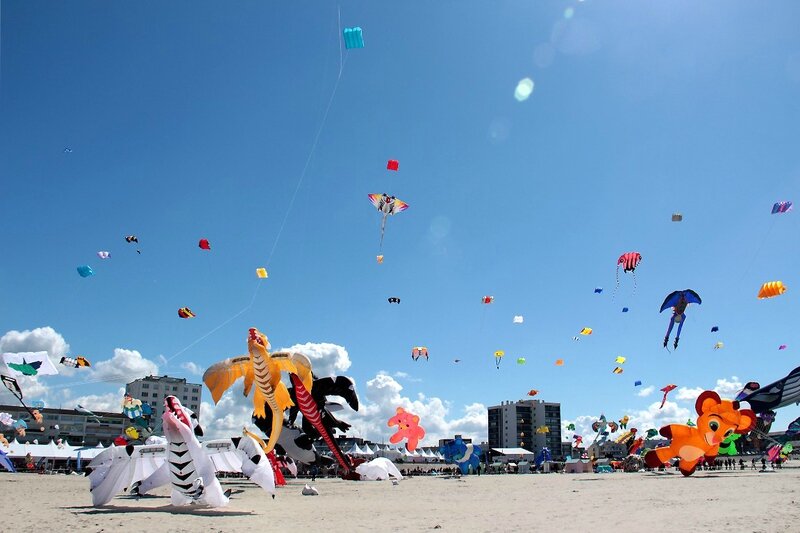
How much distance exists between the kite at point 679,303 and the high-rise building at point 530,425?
353ft

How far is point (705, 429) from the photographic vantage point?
99.5 feet

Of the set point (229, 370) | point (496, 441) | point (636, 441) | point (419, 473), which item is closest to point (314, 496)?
point (229, 370)

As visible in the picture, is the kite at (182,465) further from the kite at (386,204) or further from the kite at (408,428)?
the kite at (408,428)

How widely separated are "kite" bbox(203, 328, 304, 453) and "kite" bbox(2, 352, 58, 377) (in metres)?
17.3

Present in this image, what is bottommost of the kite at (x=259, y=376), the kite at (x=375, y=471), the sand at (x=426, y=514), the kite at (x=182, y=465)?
the kite at (x=375, y=471)

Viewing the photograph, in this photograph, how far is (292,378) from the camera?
29188mm

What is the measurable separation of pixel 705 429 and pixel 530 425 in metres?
110

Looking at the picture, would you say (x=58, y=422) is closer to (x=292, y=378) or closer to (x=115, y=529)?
(x=292, y=378)

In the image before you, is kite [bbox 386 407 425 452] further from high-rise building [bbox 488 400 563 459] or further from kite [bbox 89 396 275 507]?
high-rise building [bbox 488 400 563 459]

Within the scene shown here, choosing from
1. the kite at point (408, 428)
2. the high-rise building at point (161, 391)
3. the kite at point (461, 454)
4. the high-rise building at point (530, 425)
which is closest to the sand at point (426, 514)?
the kite at point (408, 428)

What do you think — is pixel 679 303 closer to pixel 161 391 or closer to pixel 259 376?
pixel 259 376

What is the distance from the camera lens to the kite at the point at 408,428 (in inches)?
1616

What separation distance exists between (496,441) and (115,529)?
140438 millimetres

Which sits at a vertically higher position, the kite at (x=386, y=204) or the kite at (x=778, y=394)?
the kite at (x=386, y=204)
